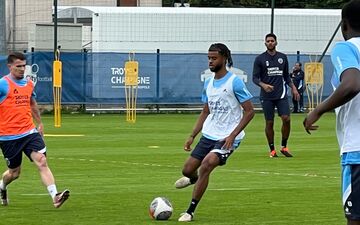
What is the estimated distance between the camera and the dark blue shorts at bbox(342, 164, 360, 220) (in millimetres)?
7543

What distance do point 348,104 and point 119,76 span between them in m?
33.1

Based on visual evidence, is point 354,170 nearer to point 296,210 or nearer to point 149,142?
point 296,210

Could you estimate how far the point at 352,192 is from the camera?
758 centimetres

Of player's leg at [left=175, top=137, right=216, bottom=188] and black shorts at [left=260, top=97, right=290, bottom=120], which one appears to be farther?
black shorts at [left=260, top=97, right=290, bottom=120]

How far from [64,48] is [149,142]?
18034 mm

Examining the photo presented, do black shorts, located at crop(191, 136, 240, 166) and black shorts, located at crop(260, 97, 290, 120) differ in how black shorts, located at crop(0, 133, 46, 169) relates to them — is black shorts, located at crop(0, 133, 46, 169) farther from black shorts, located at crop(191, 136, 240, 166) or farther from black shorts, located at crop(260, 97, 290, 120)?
black shorts, located at crop(260, 97, 290, 120)

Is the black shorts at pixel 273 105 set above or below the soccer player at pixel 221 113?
below

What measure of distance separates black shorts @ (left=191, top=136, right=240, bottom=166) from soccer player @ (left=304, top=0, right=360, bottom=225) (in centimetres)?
457

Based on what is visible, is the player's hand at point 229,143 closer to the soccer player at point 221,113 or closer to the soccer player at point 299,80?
the soccer player at point 221,113

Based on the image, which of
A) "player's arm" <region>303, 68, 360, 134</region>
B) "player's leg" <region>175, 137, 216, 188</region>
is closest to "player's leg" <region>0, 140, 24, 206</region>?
"player's leg" <region>175, 137, 216, 188</region>

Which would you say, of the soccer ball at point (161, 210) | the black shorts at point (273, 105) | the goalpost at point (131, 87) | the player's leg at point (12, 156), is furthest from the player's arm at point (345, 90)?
the goalpost at point (131, 87)

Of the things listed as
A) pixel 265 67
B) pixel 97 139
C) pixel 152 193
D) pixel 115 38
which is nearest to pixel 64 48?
pixel 115 38

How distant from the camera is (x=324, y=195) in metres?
14.7

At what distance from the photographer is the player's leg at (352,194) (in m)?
7.54
